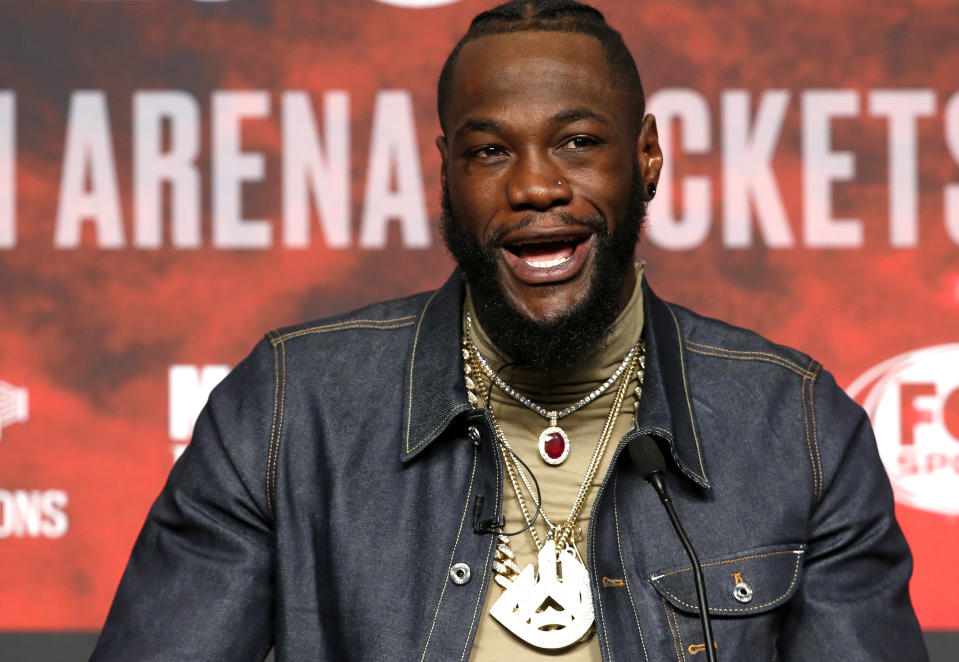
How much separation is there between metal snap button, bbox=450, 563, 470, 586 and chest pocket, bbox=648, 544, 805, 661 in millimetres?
261

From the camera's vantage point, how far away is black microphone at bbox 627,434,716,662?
149cm

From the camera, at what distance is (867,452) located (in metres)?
1.89

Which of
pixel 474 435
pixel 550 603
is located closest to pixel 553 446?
pixel 474 435

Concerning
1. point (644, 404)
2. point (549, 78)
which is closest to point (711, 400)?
point (644, 404)

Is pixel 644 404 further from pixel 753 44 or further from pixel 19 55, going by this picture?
pixel 19 55

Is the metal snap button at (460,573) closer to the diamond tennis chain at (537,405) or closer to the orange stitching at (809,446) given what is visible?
the diamond tennis chain at (537,405)

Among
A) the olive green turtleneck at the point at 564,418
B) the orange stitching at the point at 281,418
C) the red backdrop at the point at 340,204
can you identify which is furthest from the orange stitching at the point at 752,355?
the red backdrop at the point at 340,204

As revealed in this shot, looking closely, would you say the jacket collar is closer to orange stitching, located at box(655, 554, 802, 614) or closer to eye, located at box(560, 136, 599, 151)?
orange stitching, located at box(655, 554, 802, 614)

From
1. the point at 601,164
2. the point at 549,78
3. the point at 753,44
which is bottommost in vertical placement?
the point at 601,164

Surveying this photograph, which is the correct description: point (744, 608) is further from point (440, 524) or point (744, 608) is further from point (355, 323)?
point (355, 323)

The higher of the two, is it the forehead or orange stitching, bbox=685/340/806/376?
the forehead

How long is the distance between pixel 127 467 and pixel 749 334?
1.67 meters

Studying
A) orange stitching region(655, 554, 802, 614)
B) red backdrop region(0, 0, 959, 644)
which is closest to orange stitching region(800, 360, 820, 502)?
orange stitching region(655, 554, 802, 614)

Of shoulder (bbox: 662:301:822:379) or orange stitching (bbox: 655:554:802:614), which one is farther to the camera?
shoulder (bbox: 662:301:822:379)
